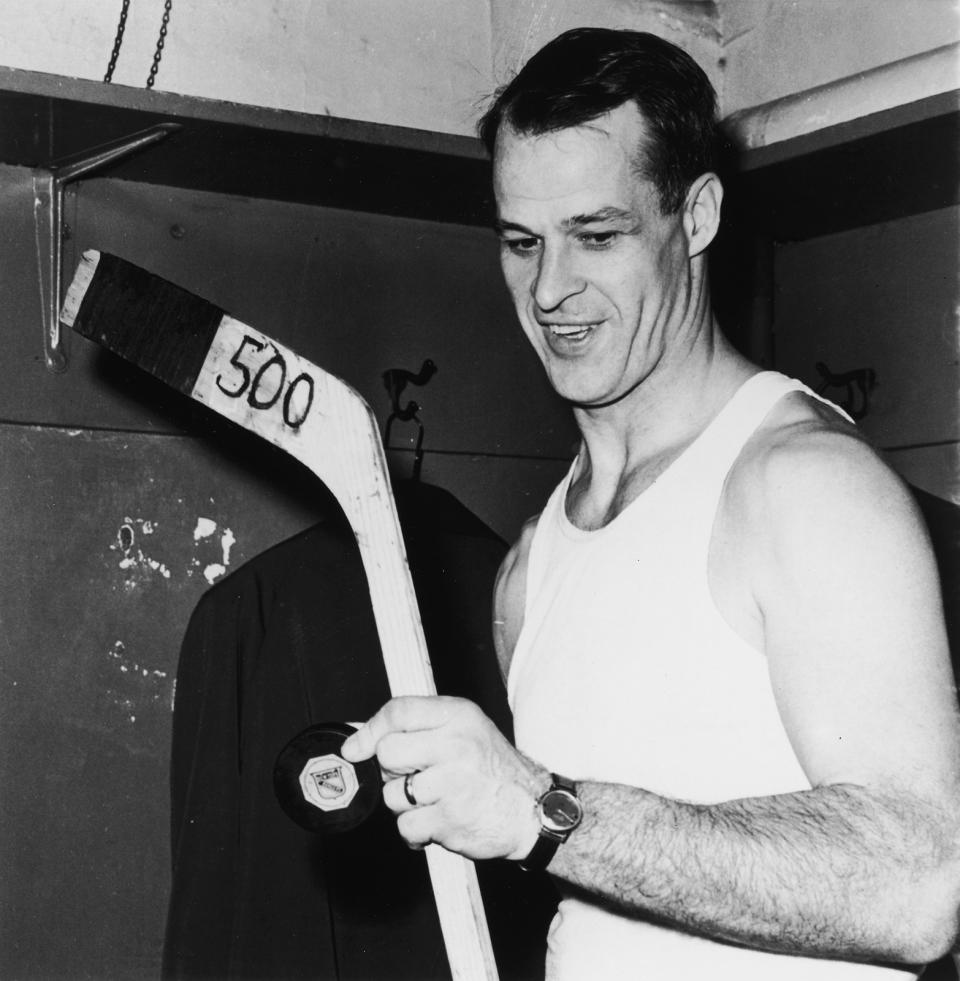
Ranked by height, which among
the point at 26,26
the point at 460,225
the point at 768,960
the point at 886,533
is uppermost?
the point at 26,26

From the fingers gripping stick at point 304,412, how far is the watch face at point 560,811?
0.11 metres

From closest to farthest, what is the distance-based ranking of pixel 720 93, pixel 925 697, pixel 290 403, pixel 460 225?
pixel 925 697 < pixel 290 403 < pixel 460 225 < pixel 720 93

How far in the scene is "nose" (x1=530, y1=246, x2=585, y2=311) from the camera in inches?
45.6

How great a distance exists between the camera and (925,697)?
0.84m

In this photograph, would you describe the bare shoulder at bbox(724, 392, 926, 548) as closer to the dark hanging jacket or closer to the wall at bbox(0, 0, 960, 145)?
the dark hanging jacket

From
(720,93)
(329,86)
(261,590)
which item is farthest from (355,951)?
(720,93)

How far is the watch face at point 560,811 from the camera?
834 millimetres

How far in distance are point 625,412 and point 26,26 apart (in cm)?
117

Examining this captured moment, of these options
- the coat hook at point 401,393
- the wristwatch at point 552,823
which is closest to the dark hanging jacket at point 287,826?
the coat hook at point 401,393

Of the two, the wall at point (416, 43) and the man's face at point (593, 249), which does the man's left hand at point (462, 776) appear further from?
the wall at point (416, 43)

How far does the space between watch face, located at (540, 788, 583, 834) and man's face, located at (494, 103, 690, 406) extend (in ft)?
1.63

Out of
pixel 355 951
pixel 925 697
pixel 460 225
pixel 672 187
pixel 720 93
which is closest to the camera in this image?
pixel 925 697

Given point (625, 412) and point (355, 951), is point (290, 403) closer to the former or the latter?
point (625, 412)

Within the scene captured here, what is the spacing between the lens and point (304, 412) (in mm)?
1018
